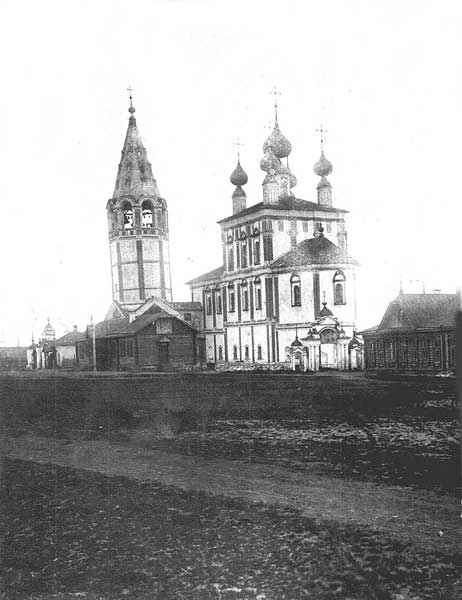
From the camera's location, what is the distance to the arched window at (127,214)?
1871 inches

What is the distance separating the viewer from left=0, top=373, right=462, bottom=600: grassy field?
6141mm

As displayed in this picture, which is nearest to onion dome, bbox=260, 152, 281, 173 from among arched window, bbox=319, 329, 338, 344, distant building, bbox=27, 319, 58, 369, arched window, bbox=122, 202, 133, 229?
arched window, bbox=122, 202, 133, 229

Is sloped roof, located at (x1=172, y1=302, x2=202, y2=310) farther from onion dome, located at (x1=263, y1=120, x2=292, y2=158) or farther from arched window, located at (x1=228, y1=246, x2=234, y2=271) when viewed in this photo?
onion dome, located at (x1=263, y1=120, x2=292, y2=158)

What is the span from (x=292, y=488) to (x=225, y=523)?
193cm

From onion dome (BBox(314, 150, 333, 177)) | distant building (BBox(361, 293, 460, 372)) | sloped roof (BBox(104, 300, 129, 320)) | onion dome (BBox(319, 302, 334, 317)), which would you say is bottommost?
distant building (BBox(361, 293, 460, 372))

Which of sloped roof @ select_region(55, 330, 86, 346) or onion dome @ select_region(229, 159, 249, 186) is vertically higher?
onion dome @ select_region(229, 159, 249, 186)

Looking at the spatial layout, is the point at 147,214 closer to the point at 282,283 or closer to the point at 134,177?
the point at 134,177

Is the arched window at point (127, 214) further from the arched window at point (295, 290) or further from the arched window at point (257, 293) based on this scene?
the arched window at point (295, 290)

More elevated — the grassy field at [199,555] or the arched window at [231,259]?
the arched window at [231,259]

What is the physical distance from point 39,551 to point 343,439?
26.3 ft

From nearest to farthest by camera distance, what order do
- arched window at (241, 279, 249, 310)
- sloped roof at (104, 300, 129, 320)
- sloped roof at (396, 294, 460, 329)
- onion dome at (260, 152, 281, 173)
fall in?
sloped roof at (396, 294, 460, 329)
sloped roof at (104, 300, 129, 320)
arched window at (241, 279, 249, 310)
onion dome at (260, 152, 281, 173)

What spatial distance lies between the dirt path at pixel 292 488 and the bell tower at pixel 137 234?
31.1 metres

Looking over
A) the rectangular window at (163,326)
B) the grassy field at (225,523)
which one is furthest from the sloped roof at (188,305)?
the grassy field at (225,523)

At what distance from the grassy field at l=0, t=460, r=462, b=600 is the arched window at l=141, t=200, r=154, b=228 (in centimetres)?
3921
